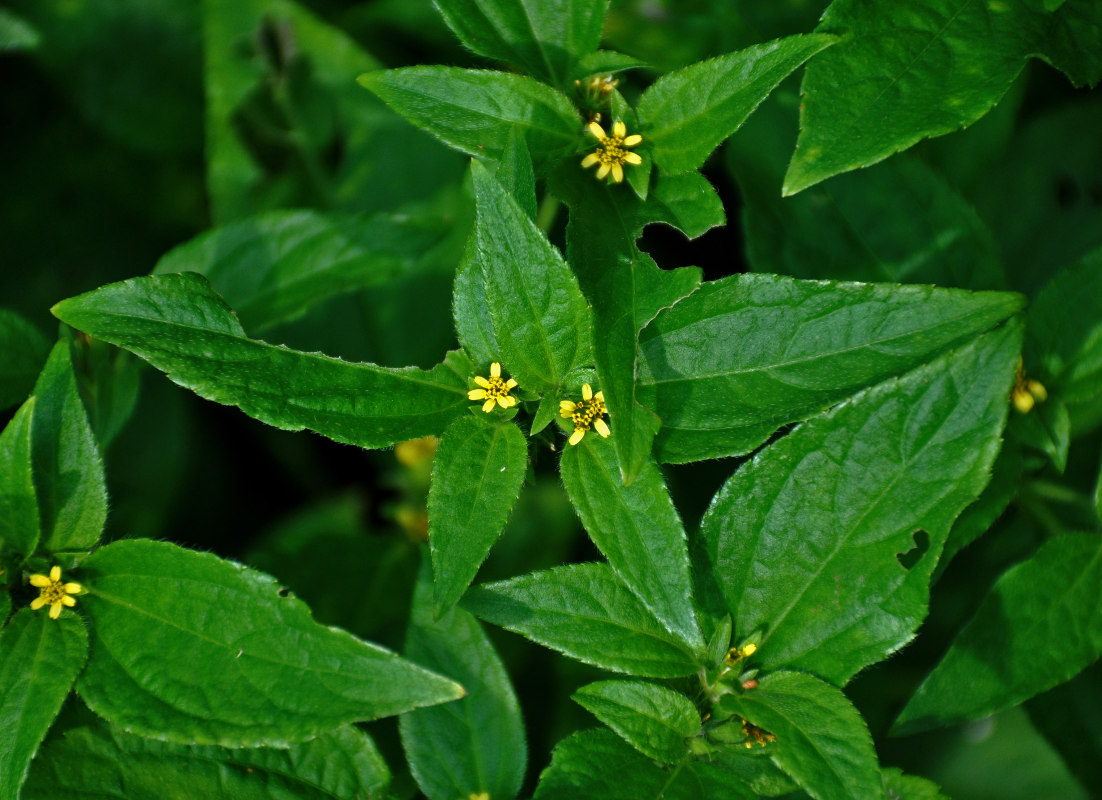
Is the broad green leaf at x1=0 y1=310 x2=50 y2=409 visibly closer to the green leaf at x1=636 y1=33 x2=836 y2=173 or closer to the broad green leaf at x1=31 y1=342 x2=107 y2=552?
the broad green leaf at x1=31 y1=342 x2=107 y2=552

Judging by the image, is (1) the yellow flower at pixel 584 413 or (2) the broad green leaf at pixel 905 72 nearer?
(1) the yellow flower at pixel 584 413

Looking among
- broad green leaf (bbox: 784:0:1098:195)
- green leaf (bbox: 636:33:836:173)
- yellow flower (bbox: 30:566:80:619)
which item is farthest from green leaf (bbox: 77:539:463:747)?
broad green leaf (bbox: 784:0:1098:195)

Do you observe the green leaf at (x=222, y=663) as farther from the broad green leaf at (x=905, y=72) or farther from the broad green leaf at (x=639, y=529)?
the broad green leaf at (x=905, y=72)

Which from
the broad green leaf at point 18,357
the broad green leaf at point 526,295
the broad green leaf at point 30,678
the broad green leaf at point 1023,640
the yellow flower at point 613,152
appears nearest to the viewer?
the broad green leaf at point 526,295

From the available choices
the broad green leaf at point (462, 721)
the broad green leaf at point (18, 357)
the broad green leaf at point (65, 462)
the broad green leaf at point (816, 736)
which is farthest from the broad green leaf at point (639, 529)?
the broad green leaf at point (18, 357)

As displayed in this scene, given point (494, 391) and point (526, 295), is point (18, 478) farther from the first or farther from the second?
point (526, 295)

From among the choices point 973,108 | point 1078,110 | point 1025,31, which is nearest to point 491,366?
point 973,108

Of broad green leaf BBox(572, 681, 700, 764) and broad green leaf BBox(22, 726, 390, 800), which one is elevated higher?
broad green leaf BBox(572, 681, 700, 764)
